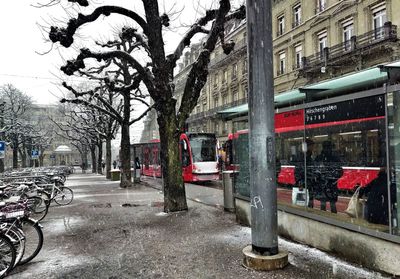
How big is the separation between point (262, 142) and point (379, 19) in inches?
905

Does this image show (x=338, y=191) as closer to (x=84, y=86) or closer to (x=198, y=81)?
(x=198, y=81)

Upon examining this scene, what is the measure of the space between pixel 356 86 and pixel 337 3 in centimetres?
2314

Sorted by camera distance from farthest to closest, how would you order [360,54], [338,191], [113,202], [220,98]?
[220,98] → [360,54] → [113,202] → [338,191]

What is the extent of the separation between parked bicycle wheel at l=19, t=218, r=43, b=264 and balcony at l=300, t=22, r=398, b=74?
72.8 feet

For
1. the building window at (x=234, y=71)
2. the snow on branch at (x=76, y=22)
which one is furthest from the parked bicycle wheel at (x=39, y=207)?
the building window at (x=234, y=71)

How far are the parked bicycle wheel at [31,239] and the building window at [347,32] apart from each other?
80.0ft

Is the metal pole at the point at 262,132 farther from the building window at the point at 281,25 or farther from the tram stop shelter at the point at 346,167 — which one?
the building window at the point at 281,25

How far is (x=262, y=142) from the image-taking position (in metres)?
5.34

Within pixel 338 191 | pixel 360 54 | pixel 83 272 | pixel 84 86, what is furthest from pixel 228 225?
pixel 84 86

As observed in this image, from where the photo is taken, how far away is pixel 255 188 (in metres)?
5.43

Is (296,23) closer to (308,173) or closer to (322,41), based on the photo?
(322,41)

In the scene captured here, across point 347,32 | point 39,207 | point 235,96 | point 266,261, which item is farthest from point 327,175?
point 235,96

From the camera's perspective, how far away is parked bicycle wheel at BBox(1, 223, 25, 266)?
18.4 ft

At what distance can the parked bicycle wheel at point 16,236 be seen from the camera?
5594mm
